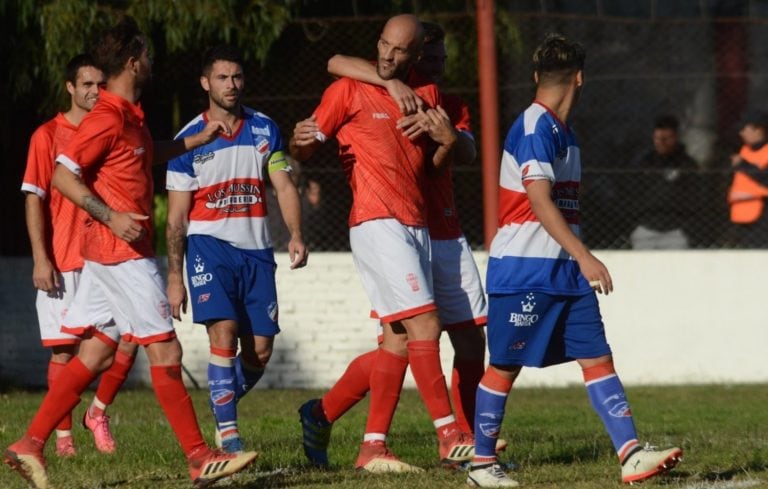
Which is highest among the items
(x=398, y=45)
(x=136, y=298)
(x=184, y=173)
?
(x=398, y=45)

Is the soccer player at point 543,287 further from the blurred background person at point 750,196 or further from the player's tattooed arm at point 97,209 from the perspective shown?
the blurred background person at point 750,196

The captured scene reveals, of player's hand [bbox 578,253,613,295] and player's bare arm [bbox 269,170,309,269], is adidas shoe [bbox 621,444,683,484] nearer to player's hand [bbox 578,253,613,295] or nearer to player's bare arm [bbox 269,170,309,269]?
player's hand [bbox 578,253,613,295]

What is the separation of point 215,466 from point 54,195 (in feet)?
10.4

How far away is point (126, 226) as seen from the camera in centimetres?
659

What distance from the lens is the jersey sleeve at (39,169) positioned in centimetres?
897

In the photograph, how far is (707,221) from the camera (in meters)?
13.9

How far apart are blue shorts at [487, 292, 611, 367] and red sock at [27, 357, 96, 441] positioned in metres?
1.84

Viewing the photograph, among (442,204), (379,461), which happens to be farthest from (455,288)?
(379,461)

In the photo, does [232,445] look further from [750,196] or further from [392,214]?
[750,196]

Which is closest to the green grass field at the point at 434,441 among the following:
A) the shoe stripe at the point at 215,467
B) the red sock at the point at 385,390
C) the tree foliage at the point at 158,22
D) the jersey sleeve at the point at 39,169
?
the red sock at the point at 385,390

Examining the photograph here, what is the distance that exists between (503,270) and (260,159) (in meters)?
1.86

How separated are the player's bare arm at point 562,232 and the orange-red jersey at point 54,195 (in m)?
3.23

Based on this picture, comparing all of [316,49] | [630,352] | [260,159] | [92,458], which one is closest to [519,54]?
[316,49]

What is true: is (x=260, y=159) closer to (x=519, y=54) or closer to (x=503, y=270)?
(x=503, y=270)
